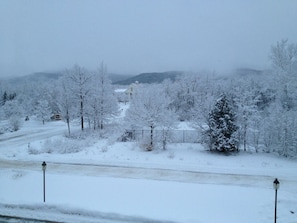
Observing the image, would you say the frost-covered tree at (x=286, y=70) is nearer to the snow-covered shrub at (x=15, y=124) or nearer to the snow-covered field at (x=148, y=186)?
the snow-covered field at (x=148, y=186)

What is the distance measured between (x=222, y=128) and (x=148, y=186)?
10422mm

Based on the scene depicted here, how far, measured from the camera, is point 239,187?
12281 mm

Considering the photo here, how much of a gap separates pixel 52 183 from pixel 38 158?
701 cm

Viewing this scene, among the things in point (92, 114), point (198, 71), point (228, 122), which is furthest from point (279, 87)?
point (198, 71)

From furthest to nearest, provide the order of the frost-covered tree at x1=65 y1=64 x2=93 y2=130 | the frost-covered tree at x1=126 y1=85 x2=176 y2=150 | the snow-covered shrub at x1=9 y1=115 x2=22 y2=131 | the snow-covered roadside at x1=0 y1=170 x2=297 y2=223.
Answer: the snow-covered shrub at x1=9 y1=115 x2=22 y2=131 → the frost-covered tree at x1=65 y1=64 x2=93 y2=130 → the frost-covered tree at x1=126 y1=85 x2=176 y2=150 → the snow-covered roadside at x1=0 y1=170 x2=297 y2=223

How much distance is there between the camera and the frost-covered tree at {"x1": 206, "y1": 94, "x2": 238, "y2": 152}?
792 inches

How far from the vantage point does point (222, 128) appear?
66.2 ft

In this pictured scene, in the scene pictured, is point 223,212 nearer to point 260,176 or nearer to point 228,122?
point 260,176

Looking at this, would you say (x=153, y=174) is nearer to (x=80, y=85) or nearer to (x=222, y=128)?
(x=222, y=128)

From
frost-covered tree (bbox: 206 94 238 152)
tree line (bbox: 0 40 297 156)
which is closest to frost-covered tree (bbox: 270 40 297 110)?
tree line (bbox: 0 40 297 156)

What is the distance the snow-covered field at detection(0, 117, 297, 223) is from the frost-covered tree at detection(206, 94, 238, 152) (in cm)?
105

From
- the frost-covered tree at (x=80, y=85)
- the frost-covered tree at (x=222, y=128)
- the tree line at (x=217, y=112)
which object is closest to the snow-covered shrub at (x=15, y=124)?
the tree line at (x=217, y=112)

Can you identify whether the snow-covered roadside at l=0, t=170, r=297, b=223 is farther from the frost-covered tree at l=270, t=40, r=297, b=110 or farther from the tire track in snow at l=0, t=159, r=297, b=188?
the frost-covered tree at l=270, t=40, r=297, b=110

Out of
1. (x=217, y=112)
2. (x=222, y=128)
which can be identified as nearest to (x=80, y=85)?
(x=217, y=112)
